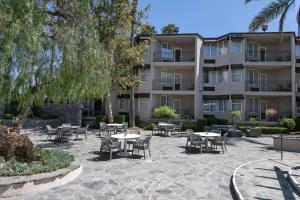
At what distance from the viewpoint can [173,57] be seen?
120 ft

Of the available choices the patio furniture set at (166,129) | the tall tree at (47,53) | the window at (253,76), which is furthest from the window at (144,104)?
the tall tree at (47,53)

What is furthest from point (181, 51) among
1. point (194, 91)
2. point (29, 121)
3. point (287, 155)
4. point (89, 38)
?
point (89, 38)

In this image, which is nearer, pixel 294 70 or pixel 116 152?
pixel 116 152

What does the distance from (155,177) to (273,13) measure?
15453mm

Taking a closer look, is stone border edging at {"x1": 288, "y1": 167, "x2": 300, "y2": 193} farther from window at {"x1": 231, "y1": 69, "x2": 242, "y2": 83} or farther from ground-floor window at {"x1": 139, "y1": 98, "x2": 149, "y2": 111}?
ground-floor window at {"x1": 139, "y1": 98, "x2": 149, "y2": 111}

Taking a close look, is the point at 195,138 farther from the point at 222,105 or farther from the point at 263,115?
the point at 263,115

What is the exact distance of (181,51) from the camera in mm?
37531

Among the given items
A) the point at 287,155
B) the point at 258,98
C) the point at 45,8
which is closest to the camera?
the point at 45,8

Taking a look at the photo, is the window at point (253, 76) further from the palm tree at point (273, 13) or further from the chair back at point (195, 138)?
the chair back at point (195, 138)

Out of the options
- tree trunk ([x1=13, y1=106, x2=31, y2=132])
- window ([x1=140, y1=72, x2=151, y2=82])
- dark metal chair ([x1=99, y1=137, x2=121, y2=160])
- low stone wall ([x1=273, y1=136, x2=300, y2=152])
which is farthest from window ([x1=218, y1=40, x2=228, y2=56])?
tree trunk ([x1=13, y1=106, x2=31, y2=132])

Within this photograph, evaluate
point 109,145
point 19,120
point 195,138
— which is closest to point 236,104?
point 195,138

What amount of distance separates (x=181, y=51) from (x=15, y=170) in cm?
3044

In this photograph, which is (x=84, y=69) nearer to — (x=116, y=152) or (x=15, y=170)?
(x=15, y=170)

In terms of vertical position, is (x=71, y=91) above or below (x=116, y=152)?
above
